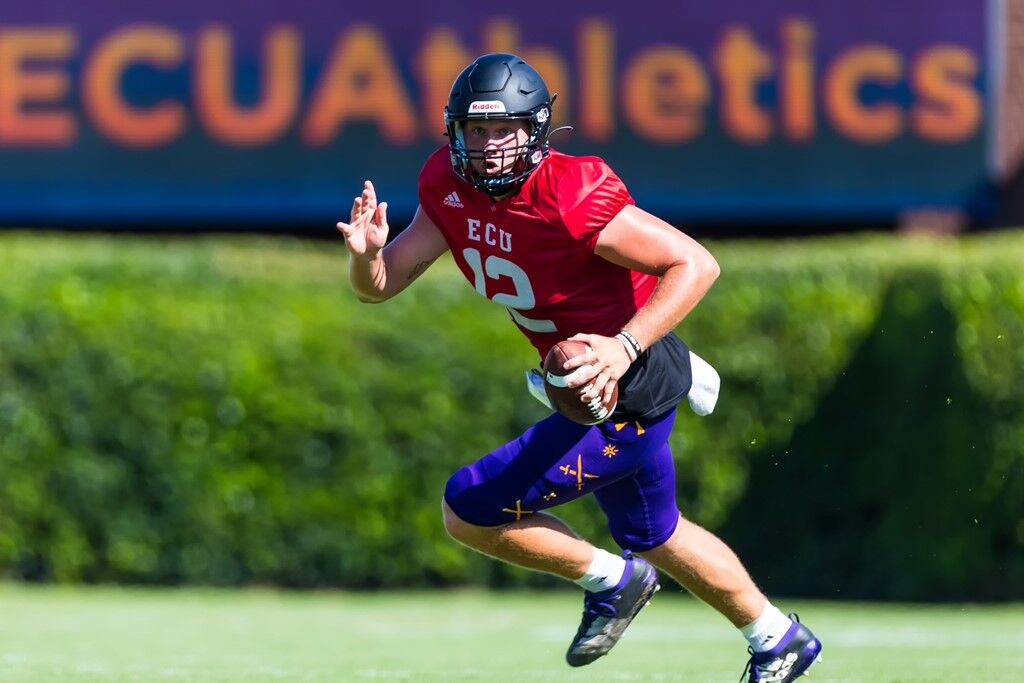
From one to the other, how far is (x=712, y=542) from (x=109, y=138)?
7.67 meters

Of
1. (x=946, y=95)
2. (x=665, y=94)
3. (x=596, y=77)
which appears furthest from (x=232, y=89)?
(x=946, y=95)

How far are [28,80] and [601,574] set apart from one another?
7901mm

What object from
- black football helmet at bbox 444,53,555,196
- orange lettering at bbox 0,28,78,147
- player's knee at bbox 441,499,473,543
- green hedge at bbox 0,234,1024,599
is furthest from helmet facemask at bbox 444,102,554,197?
orange lettering at bbox 0,28,78,147

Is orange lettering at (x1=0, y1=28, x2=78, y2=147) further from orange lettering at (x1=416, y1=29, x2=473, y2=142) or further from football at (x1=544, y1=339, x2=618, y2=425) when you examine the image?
football at (x1=544, y1=339, x2=618, y2=425)

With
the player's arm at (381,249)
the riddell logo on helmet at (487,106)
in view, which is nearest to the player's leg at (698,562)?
the player's arm at (381,249)

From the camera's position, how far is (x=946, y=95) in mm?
11688

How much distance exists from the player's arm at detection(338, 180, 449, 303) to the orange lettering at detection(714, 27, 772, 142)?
21.8 feet

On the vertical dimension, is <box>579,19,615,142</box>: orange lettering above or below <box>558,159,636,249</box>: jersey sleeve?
below

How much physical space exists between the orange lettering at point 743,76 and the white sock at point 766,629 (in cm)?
672

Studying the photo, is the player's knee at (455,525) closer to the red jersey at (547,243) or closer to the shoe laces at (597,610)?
the shoe laces at (597,610)

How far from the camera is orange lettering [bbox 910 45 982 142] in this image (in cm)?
1166

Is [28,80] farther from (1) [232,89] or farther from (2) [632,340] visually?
(2) [632,340]

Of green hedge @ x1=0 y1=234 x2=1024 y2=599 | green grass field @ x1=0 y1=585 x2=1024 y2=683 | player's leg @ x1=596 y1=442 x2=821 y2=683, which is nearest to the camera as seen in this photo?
player's leg @ x1=596 y1=442 x2=821 y2=683

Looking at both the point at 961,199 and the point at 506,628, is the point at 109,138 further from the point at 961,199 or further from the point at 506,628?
the point at 961,199
